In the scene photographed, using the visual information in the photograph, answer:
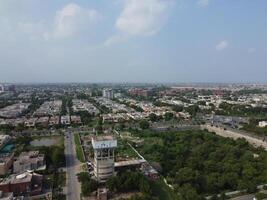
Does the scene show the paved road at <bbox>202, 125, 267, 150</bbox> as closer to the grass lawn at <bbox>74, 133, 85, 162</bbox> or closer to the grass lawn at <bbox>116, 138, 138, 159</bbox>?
the grass lawn at <bbox>116, 138, 138, 159</bbox>

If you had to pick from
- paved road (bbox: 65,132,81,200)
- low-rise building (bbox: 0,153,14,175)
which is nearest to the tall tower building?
paved road (bbox: 65,132,81,200)

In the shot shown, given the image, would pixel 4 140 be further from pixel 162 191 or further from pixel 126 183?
pixel 162 191

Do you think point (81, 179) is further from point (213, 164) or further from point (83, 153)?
point (213, 164)

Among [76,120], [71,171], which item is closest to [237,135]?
[71,171]

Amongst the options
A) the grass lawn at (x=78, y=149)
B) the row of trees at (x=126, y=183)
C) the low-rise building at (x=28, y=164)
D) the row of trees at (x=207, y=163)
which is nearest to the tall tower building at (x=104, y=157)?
the row of trees at (x=126, y=183)

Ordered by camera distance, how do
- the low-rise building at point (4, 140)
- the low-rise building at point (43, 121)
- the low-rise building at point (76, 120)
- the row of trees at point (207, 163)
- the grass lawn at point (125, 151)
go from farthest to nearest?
the low-rise building at point (76, 120) < the low-rise building at point (43, 121) < the low-rise building at point (4, 140) < the grass lawn at point (125, 151) < the row of trees at point (207, 163)

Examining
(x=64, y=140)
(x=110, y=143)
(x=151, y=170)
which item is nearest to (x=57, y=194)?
(x=110, y=143)

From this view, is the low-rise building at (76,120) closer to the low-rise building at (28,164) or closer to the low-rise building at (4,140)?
the low-rise building at (4,140)
